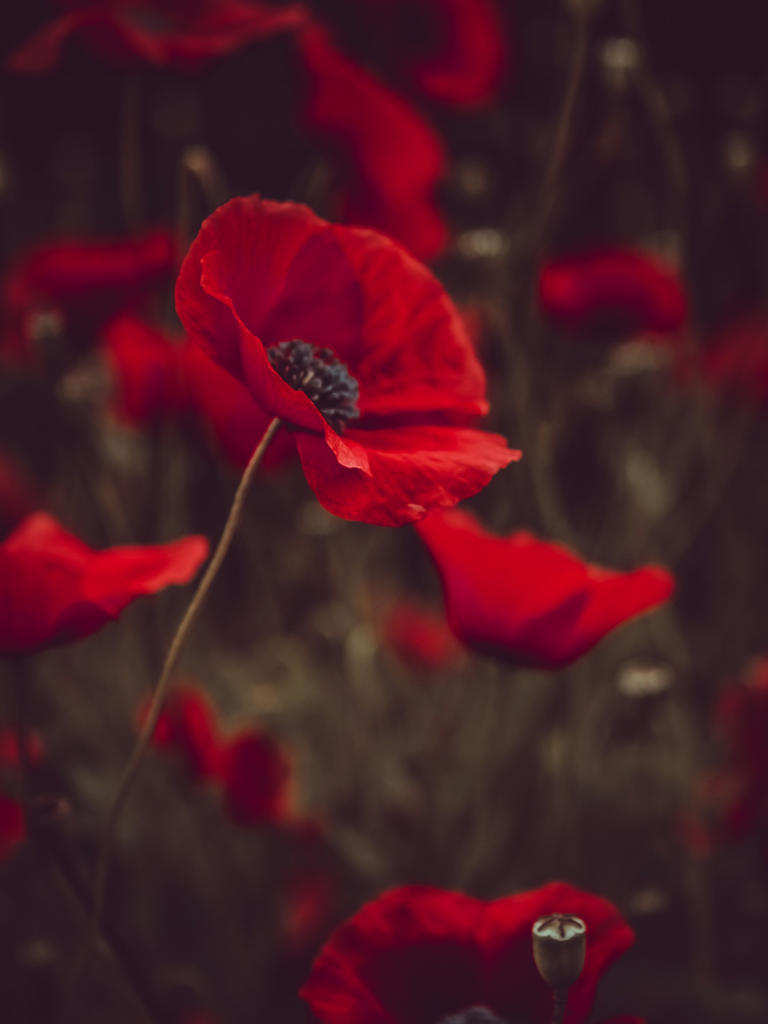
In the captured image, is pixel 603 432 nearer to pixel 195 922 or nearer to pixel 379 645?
pixel 379 645

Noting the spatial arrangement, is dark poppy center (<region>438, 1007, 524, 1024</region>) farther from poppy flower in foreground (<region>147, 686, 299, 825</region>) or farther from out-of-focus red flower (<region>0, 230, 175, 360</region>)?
out-of-focus red flower (<region>0, 230, 175, 360</region>)

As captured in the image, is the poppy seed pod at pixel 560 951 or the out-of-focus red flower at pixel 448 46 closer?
the poppy seed pod at pixel 560 951

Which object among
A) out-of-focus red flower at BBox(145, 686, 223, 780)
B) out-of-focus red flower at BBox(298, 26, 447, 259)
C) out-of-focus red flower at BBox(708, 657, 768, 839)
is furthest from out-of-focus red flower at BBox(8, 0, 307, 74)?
out-of-focus red flower at BBox(708, 657, 768, 839)

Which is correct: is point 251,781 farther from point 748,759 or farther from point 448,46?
point 448,46

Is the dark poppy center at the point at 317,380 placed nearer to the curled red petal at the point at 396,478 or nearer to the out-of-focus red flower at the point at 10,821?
the curled red petal at the point at 396,478

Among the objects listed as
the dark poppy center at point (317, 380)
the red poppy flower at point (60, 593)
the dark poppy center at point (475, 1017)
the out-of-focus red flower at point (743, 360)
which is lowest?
the out-of-focus red flower at point (743, 360)

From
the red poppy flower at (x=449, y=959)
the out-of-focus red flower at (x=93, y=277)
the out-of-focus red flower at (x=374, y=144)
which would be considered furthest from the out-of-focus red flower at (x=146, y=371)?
the red poppy flower at (x=449, y=959)
